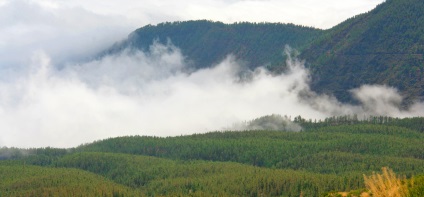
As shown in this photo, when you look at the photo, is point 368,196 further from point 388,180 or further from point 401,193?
point 388,180

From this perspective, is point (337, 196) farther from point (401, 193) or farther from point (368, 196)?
point (401, 193)

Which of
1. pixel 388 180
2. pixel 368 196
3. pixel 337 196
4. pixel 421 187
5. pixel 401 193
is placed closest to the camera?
pixel 388 180

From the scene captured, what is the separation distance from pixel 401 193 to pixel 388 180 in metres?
7.01

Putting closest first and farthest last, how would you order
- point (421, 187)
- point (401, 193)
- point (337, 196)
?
point (401, 193) < point (421, 187) < point (337, 196)

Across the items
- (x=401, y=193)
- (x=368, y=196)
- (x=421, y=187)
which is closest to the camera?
(x=401, y=193)

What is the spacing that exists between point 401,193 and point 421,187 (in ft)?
22.1

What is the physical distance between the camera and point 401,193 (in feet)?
269

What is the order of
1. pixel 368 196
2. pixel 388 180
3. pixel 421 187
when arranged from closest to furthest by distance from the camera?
pixel 388 180 → pixel 421 187 → pixel 368 196

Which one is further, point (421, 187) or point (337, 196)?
point (337, 196)

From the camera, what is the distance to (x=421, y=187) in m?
87.8

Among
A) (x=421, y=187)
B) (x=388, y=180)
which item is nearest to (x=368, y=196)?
(x=421, y=187)

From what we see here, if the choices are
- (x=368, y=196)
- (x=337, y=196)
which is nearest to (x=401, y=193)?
(x=368, y=196)

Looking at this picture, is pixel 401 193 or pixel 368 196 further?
pixel 368 196

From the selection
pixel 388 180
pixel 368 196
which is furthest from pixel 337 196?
pixel 388 180
